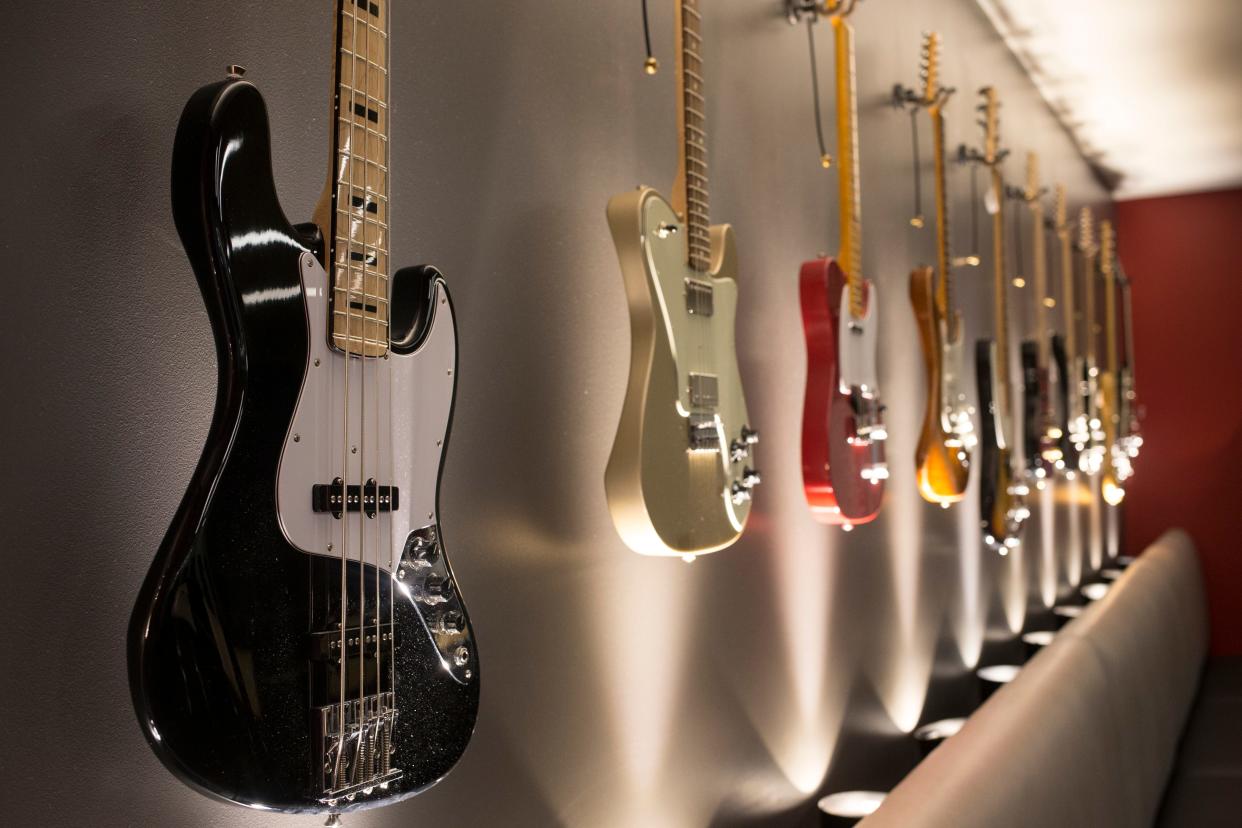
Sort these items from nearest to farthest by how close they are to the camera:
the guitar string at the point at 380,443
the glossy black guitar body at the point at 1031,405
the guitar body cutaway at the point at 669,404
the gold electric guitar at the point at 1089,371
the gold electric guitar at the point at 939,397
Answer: the guitar string at the point at 380,443, the guitar body cutaway at the point at 669,404, the gold electric guitar at the point at 939,397, the glossy black guitar body at the point at 1031,405, the gold electric guitar at the point at 1089,371

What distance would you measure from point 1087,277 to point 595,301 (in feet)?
12.4

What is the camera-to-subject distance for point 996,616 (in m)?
3.20

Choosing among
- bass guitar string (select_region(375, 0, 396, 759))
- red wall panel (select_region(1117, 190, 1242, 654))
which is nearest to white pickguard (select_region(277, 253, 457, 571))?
bass guitar string (select_region(375, 0, 396, 759))

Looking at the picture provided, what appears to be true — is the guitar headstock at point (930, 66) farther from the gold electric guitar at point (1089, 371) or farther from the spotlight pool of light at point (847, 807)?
the gold electric guitar at point (1089, 371)

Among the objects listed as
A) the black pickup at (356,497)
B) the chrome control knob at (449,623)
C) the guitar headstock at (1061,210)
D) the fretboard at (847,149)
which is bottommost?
the chrome control knob at (449,623)

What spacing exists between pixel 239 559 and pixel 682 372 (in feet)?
2.11

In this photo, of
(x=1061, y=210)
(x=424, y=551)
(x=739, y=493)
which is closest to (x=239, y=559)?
(x=424, y=551)

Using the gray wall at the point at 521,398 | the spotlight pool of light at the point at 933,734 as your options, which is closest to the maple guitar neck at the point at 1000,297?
the gray wall at the point at 521,398

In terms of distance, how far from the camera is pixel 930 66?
2430mm

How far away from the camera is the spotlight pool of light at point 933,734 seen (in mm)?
2307

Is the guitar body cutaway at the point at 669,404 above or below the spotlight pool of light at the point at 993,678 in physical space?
above

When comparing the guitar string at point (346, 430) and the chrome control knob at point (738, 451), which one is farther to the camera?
the chrome control knob at point (738, 451)

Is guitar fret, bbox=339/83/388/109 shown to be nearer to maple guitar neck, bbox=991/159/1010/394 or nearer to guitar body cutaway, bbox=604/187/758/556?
guitar body cutaway, bbox=604/187/758/556

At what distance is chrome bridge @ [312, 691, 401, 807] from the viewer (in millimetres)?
721
